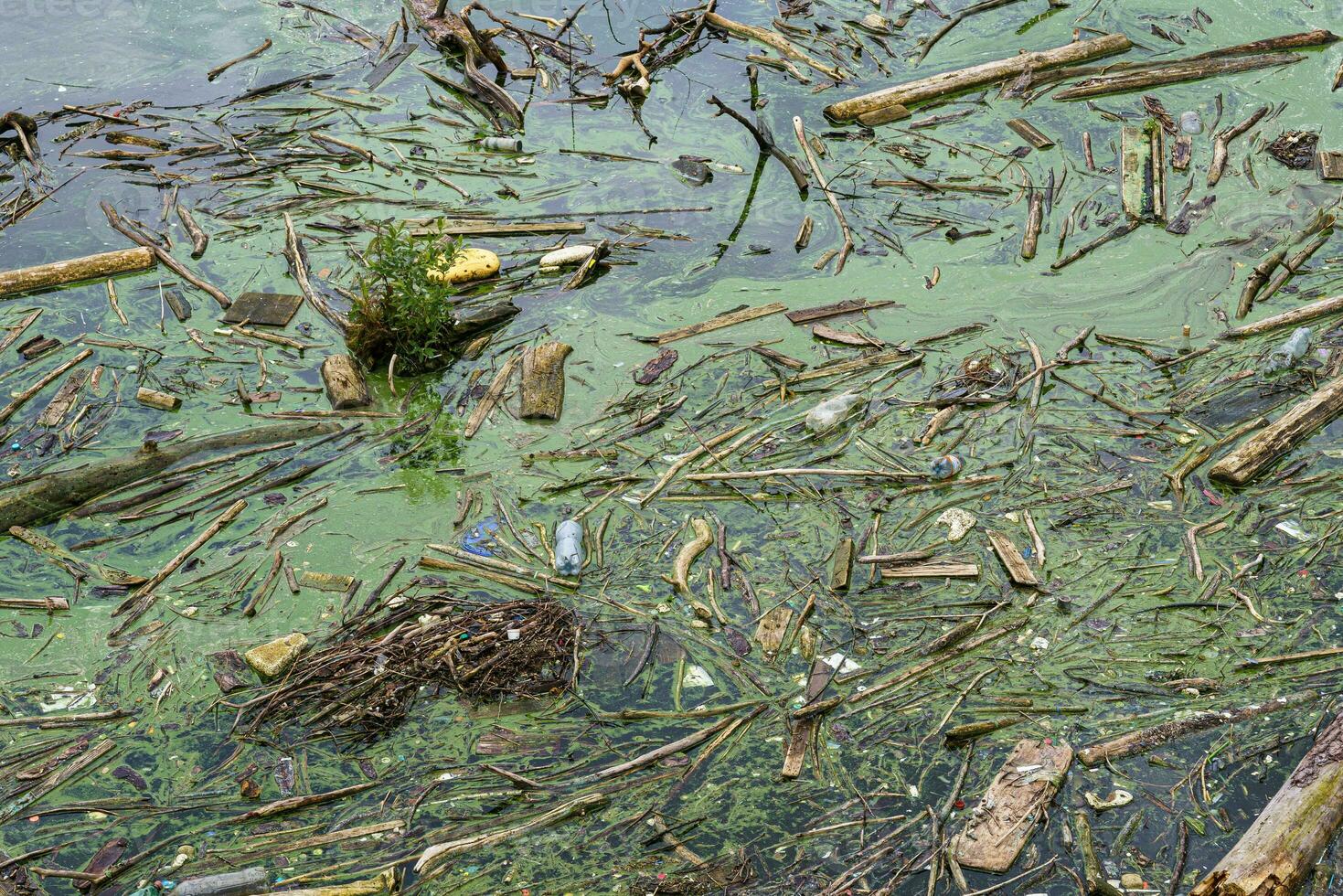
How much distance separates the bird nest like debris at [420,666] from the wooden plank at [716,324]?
1942 millimetres

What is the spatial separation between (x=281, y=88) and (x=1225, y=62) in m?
6.78

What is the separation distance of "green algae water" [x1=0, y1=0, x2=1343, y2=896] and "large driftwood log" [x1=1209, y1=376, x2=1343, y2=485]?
0.31 feet

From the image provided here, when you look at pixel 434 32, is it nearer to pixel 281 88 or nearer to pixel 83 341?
pixel 281 88

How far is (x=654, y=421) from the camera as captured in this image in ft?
17.3

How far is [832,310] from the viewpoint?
5.93 metres

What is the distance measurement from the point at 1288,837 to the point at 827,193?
4.55 meters

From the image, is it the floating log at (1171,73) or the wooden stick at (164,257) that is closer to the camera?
the wooden stick at (164,257)

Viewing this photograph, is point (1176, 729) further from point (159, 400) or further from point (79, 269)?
point (79, 269)

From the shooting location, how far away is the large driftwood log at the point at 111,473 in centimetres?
475

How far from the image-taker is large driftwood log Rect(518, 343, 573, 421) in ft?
17.5

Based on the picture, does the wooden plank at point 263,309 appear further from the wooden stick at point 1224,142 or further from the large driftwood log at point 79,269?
the wooden stick at point 1224,142

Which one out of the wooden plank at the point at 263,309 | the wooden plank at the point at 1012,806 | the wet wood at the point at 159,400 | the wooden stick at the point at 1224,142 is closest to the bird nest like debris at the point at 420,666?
the wooden plank at the point at 1012,806

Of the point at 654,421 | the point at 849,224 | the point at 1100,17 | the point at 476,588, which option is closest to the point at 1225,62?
the point at 1100,17

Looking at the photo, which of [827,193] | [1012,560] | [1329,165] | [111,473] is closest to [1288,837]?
[1012,560]
